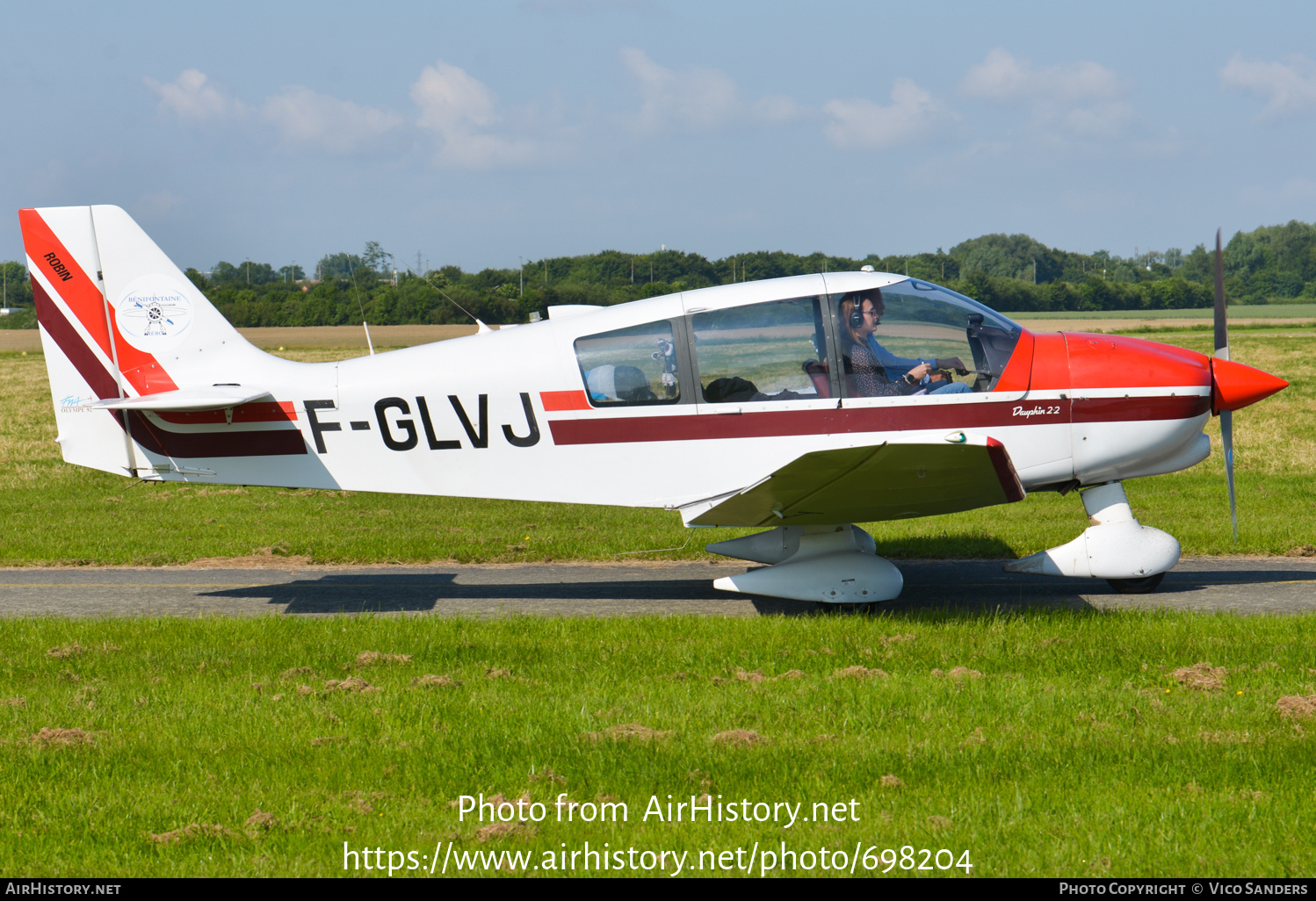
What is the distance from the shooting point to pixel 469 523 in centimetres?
1244

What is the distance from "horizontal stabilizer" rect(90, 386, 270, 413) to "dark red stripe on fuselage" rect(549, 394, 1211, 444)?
236 centimetres

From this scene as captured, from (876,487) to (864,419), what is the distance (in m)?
0.65

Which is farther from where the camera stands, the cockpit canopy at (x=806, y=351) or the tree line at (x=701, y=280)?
the tree line at (x=701, y=280)

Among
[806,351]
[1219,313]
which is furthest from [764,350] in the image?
[1219,313]

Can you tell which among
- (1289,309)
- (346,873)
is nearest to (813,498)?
(346,873)

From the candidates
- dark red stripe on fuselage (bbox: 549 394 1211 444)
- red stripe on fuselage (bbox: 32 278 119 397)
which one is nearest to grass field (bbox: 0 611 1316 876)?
dark red stripe on fuselage (bbox: 549 394 1211 444)

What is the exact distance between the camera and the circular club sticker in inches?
321

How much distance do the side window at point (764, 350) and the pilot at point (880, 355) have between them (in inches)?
9.3

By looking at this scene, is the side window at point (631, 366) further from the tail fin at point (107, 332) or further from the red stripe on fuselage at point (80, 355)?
the red stripe on fuselage at point (80, 355)

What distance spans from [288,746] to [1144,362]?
654 cm

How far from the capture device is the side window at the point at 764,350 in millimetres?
7551

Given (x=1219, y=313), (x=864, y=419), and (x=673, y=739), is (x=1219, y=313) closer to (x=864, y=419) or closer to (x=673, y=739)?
(x=864, y=419)

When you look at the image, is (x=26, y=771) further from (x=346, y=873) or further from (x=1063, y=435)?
(x=1063, y=435)

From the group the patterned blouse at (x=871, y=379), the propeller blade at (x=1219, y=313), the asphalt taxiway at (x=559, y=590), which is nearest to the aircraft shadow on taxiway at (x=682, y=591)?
the asphalt taxiway at (x=559, y=590)
